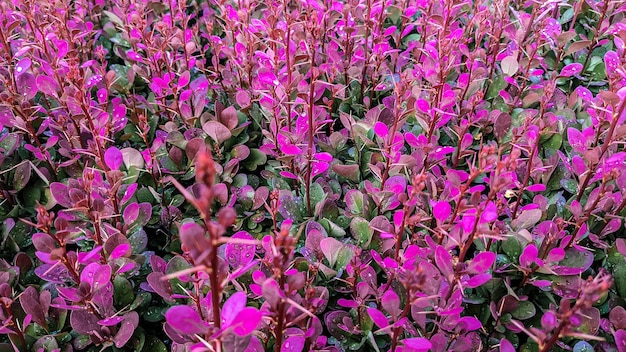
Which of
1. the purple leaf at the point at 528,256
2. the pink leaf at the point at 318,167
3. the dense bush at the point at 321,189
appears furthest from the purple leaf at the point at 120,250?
the purple leaf at the point at 528,256

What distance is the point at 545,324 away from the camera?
81cm

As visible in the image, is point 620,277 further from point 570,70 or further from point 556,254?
point 570,70

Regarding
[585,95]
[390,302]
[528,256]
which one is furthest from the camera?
[585,95]

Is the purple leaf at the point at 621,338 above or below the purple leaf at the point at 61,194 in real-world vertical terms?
below

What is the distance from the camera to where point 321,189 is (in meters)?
1.52

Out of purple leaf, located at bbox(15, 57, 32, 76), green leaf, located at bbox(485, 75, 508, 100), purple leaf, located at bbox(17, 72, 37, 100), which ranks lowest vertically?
green leaf, located at bbox(485, 75, 508, 100)

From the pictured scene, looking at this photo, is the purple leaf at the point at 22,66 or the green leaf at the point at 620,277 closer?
the green leaf at the point at 620,277

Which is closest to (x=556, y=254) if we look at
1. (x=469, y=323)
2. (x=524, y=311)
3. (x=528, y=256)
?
(x=528, y=256)

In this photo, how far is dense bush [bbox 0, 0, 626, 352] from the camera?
1124mm

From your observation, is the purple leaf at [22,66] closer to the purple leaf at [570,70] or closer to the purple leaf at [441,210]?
the purple leaf at [441,210]

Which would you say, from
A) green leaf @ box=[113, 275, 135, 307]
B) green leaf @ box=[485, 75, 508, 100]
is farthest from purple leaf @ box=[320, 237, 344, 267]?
green leaf @ box=[485, 75, 508, 100]

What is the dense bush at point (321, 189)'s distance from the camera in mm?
1124

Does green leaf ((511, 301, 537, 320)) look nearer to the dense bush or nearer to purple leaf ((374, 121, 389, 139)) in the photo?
the dense bush

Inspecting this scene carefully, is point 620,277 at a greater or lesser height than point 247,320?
lesser
